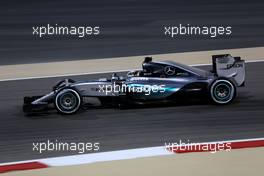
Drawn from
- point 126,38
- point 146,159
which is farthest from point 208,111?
point 126,38

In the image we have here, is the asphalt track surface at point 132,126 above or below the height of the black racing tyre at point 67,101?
below

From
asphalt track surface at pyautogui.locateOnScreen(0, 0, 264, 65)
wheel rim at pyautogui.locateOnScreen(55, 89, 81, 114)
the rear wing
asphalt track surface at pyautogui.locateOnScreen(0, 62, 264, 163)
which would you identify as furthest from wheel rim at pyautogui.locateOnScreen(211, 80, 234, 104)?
asphalt track surface at pyautogui.locateOnScreen(0, 0, 264, 65)

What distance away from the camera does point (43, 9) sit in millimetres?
24891

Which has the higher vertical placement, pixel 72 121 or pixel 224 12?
pixel 224 12

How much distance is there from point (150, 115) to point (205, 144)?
1929 mm

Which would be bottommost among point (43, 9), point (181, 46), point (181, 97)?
point (181, 97)

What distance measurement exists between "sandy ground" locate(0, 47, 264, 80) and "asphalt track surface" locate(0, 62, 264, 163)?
2676 mm

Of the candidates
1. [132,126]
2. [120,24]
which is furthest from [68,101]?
[120,24]

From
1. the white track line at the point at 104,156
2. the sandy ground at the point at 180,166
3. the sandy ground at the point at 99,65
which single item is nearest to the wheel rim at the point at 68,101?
the white track line at the point at 104,156

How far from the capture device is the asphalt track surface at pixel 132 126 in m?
11.6

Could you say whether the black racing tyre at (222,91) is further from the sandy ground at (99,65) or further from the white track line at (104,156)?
the sandy ground at (99,65)

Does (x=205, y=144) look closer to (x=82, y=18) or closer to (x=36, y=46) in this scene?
(x=36, y=46)

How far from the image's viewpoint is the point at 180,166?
10.1 meters

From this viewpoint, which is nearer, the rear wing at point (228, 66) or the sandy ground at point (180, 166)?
the sandy ground at point (180, 166)
